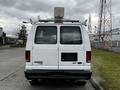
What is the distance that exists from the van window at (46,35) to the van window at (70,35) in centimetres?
24

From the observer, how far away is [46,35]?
10617 millimetres

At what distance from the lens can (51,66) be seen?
411 inches

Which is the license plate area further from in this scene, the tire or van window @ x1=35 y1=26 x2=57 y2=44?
the tire

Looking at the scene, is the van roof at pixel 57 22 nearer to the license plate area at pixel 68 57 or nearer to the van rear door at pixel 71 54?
the van rear door at pixel 71 54

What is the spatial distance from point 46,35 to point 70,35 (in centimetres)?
81

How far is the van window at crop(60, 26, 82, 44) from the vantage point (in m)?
10.5

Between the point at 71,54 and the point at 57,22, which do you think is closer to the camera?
the point at 71,54

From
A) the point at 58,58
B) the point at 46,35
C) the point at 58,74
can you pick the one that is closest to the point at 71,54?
the point at 58,58

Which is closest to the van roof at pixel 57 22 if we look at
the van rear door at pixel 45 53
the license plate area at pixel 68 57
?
the van rear door at pixel 45 53

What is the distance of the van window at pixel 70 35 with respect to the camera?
1052 cm

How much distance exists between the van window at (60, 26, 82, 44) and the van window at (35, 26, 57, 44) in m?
0.24

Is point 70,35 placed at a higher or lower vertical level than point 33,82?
higher

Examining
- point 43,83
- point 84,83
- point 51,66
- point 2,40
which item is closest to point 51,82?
point 43,83

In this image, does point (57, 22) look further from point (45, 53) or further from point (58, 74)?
point (58, 74)
